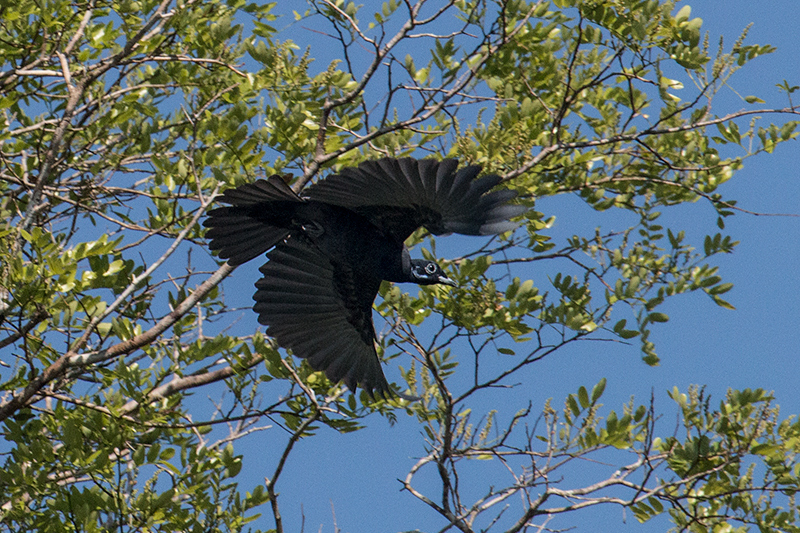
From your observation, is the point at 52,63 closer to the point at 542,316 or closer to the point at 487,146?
the point at 487,146

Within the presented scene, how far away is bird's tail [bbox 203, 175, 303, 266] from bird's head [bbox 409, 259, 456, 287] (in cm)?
72

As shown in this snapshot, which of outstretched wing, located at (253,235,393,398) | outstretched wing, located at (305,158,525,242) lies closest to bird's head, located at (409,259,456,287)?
outstretched wing, located at (305,158,525,242)

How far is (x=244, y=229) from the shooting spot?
5242mm

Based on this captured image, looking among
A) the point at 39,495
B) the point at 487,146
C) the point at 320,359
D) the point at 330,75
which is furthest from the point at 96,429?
the point at 487,146

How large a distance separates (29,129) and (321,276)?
6.26 ft

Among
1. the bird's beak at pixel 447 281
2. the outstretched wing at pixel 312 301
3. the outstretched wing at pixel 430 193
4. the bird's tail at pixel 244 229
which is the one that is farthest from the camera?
the outstretched wing at pixel 312 301

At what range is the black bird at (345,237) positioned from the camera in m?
4.20

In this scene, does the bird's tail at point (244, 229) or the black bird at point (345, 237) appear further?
the bird's tail at point (244, 229)

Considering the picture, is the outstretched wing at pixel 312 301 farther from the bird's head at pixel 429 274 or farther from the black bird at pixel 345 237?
the bird's head at pixel 429 274

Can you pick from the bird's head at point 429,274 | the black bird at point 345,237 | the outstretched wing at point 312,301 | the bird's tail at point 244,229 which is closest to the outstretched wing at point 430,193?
the black bird at point 345,237

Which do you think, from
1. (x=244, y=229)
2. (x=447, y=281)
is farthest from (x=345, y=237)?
(x=447, y=281)

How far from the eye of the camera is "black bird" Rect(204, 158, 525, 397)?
4203mm

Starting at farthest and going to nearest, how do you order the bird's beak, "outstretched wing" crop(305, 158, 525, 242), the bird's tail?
the bird's tail
the bird's beak
"outstretched wing" crop(305, 158, 525, 242)

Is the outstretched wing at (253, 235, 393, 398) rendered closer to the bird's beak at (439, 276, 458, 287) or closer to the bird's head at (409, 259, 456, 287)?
the bird's head at (409, 259, 456, 287)
